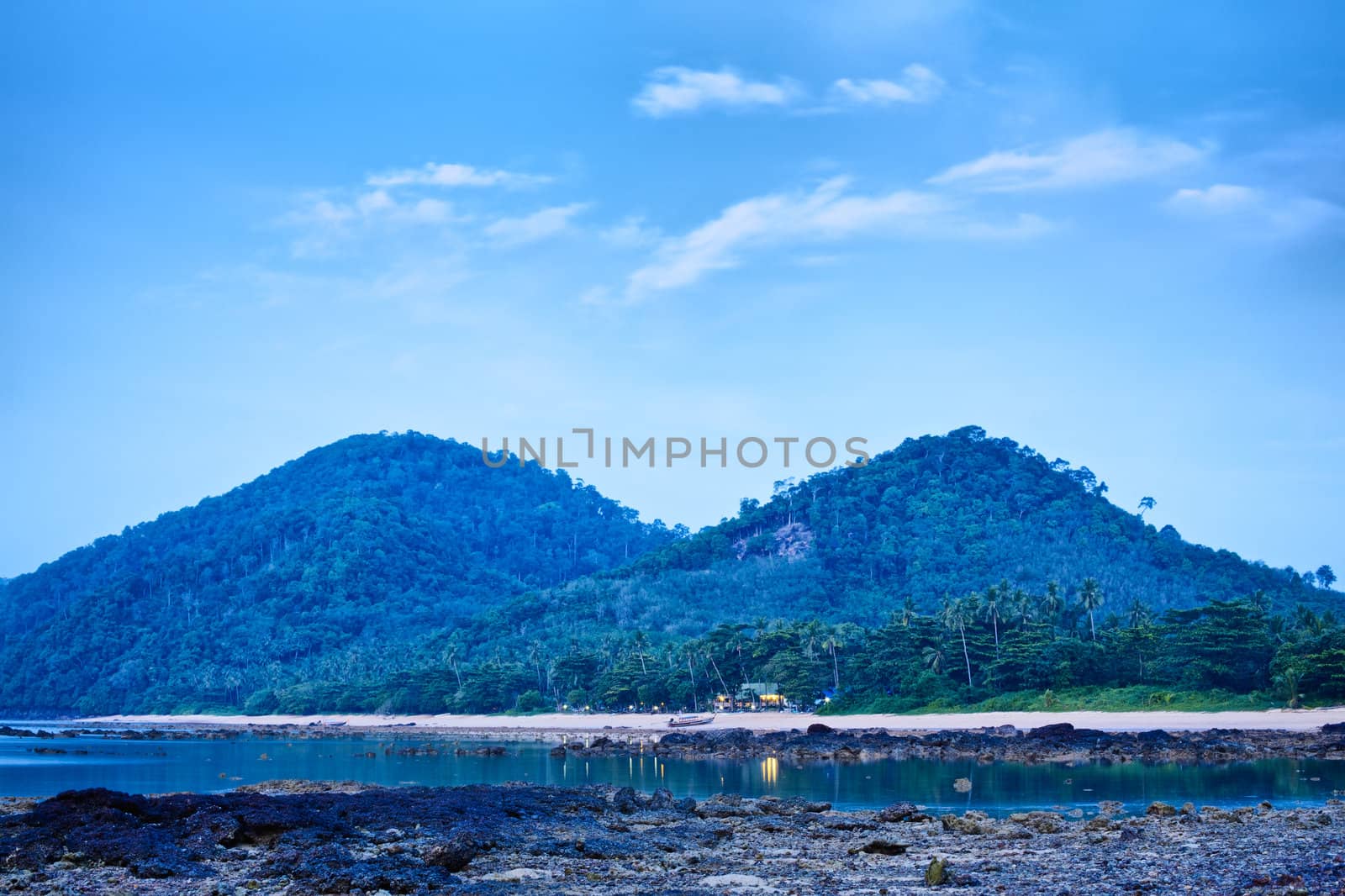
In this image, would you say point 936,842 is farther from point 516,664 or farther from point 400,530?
point 400,530

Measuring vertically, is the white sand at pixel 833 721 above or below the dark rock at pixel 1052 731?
below

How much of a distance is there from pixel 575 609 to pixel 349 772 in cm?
9480

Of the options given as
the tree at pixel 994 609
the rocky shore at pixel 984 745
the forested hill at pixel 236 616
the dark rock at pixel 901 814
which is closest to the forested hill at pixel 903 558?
the forested hill at pixel 236 616

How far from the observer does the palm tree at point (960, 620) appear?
78.9 metres

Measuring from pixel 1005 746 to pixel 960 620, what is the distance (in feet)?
102

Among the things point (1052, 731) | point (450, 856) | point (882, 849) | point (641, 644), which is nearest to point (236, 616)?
point (641, 644)

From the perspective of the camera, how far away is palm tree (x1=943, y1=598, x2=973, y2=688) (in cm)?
7894

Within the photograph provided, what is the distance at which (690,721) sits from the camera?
258ft

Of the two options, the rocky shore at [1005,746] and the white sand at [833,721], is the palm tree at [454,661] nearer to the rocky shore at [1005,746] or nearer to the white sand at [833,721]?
the white sand at [833,721]

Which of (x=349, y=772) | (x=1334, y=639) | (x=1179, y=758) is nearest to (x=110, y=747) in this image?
(x=349, y=772)

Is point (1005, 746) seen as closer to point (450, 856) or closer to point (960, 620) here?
point (960, 620)

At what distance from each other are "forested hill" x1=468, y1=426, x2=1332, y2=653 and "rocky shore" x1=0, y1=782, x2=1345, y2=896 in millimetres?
101057

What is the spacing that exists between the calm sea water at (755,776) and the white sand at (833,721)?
15.0 m

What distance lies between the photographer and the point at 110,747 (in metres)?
74.8
